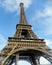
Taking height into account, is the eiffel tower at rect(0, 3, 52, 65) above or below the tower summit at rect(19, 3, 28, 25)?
below

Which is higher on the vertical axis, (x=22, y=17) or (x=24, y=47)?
(x=22, y=17)

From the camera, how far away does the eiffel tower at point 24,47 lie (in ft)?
131

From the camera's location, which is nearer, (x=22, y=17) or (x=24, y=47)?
(x=24, y=47)

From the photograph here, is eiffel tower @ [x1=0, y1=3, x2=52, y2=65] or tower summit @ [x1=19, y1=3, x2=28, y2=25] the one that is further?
tower summit @ [x1=19, y1=3, x2=28, y2=25]

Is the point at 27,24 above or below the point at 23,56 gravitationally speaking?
above

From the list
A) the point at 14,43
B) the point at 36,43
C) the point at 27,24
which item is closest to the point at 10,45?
the point at 14,43

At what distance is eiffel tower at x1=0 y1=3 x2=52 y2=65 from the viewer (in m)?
39.9

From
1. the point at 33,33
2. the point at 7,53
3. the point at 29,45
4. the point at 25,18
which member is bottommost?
the point at 7,53

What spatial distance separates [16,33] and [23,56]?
15.8 feet

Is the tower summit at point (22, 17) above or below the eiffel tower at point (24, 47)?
above

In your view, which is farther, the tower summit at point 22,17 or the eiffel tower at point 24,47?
the tower summit at point 22,17

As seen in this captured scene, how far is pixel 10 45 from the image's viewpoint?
4175 centimetres

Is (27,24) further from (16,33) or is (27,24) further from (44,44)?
(44,44)

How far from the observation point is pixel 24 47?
40281 millimetres
